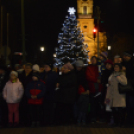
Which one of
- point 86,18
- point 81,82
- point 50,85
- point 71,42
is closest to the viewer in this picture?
point 81,82

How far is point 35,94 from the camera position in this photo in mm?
9359

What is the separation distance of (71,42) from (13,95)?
45223mm

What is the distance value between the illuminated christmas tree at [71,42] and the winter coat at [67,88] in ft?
145

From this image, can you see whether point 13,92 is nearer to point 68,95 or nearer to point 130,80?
point 68,95

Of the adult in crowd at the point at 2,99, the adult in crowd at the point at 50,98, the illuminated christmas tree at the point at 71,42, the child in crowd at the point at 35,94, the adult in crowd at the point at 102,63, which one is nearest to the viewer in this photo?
the child in crowd at the point at 35,94

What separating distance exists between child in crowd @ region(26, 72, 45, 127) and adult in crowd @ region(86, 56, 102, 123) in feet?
5.07

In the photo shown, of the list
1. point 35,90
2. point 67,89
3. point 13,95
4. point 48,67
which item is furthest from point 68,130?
point 48,67

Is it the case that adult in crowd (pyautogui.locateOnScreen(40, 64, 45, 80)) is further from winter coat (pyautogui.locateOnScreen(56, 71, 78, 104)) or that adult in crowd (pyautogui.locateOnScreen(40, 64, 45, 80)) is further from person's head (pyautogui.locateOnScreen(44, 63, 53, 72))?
winter coat (pyautogui.locateOnScreen(56, 71, 78, 104))

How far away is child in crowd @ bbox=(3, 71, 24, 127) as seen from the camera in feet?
30.9

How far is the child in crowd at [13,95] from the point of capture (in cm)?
941

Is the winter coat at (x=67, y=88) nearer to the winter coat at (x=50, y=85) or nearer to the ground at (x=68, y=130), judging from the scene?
the winter coat at (x=50, y=85)

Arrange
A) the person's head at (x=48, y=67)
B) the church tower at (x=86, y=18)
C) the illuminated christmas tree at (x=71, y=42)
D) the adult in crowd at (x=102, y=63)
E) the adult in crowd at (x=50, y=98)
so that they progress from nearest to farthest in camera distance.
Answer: the adult in crowd at (x=50, y=98) < the person's head at (x=48, y=67) < the adult in crowd at (x=102, y=63) < the illuminated christmas tree at (x=71, y=42) < the church tower at (x=86, y=18)

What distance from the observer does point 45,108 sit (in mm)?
9758

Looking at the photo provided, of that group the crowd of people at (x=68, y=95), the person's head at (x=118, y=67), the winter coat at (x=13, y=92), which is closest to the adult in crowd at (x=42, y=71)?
the crowd of people at (x=68, y=95)
